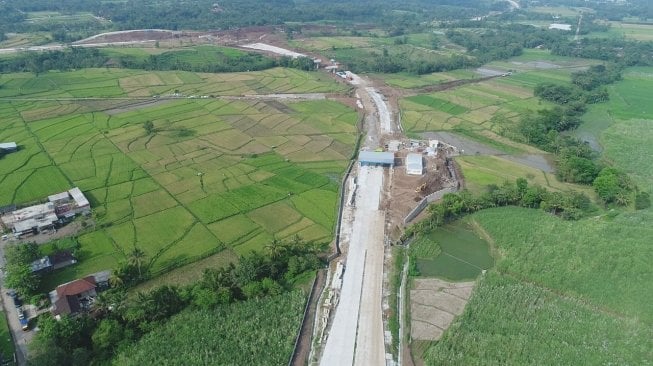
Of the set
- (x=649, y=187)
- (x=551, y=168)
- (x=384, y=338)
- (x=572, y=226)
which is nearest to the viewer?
(x=384, y=338)

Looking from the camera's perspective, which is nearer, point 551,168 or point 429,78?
point 551,168

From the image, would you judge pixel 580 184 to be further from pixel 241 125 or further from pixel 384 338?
pixel 241 125

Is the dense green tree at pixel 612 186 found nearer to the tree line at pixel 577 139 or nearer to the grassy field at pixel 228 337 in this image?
the tree line at pixel 577 139

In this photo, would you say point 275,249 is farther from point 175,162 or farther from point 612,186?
point 612,186

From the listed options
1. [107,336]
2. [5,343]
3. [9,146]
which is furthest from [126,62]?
[107,336]

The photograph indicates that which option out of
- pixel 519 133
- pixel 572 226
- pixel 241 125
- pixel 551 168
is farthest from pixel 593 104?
pixel 241 125

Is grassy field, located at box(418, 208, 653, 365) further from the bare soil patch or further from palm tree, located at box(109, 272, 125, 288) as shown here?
palm tree, located at box(109, 272, 125, 288)
